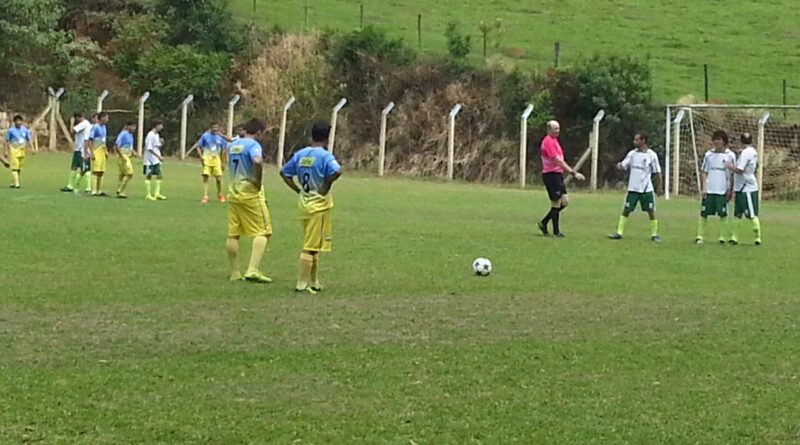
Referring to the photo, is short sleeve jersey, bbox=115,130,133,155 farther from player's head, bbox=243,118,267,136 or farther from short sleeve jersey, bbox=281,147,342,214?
short sleeve jersey, bbox=281,147,342,214

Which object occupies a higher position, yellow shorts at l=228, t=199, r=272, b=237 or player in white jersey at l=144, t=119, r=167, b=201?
player in white jersey at l=144, t=119, r=167, b=201

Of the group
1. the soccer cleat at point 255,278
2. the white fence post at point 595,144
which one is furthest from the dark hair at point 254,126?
the white fence post at point 595,144

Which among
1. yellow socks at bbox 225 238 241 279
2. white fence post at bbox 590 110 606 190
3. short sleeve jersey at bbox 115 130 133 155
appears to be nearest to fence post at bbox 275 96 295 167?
white fence post at bbox 590 110 606 190

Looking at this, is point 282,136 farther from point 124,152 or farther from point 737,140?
point 124,152

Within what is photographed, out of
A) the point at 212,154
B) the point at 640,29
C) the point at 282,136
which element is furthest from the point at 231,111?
the point at 212,154

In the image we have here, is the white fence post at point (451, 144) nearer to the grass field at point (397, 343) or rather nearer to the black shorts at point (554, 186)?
the black shorts at point (554, 186)

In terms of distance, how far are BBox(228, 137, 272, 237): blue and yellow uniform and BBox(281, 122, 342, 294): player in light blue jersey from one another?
95 centimetres

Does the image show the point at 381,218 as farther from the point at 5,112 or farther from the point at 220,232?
the point at 5,112

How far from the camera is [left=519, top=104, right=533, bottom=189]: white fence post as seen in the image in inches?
1612

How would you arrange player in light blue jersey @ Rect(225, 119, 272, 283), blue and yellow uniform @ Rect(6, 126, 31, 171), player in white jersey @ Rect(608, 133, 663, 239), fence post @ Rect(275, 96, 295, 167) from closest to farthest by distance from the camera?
player in light blue jersey @ Rect(225, 119, 272, 283), player in white jersey @ Rect(608, 133, 663, 239), blue and yellow uniform @ Rect(6, 126, 31, 171), fence post @ Rect(275, 96, 295, 167)

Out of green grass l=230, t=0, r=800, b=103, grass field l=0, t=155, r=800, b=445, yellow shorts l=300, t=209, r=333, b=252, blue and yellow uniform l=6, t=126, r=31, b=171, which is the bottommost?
grass field l=0, t=155, r=800, b=445

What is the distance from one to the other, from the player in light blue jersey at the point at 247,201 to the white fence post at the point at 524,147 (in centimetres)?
2734

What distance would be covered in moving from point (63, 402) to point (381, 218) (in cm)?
1558

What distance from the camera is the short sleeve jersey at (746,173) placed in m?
20.1
